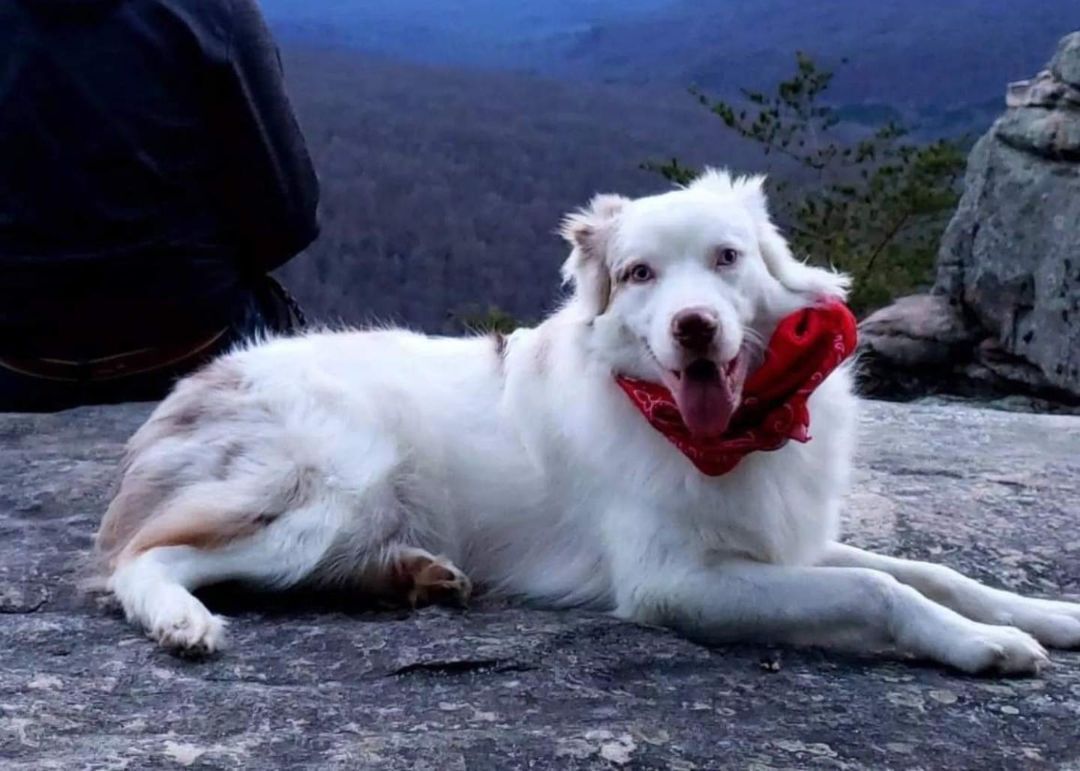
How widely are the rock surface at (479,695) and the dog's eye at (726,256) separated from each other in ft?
2.73

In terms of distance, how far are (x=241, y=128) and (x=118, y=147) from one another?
1.45 feet

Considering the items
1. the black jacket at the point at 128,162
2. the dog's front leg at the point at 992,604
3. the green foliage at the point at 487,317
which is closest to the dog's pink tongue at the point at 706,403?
the dog's front leg at the point at 992,604

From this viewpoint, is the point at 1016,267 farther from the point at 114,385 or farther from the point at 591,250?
the point at 591,250

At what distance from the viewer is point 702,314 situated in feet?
9.43

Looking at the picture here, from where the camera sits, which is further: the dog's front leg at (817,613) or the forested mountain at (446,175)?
the forested mountain at (446,175)

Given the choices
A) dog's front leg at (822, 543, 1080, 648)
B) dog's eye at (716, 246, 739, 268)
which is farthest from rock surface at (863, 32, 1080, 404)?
dog's eye at (716, 246, 739, 268)

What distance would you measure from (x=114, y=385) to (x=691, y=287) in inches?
111

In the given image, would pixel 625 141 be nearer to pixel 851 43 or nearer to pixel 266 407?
pixel 851 43

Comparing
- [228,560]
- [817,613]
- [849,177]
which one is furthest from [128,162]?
[849,177]

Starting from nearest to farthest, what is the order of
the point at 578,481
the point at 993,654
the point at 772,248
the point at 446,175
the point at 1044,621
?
1. the point at 993,654
2. the point at 1044,621
3. the point at 772,248
4. the point at 578,481
5. the point at 446,175

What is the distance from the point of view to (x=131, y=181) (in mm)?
4688

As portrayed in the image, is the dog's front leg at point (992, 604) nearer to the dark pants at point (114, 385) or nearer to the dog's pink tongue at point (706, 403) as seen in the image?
the dog's pink tongue at point (706, 403)

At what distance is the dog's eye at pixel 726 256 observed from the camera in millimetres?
3092

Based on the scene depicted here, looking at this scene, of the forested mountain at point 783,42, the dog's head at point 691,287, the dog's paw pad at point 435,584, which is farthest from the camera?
the forested mountain at point 783,42
